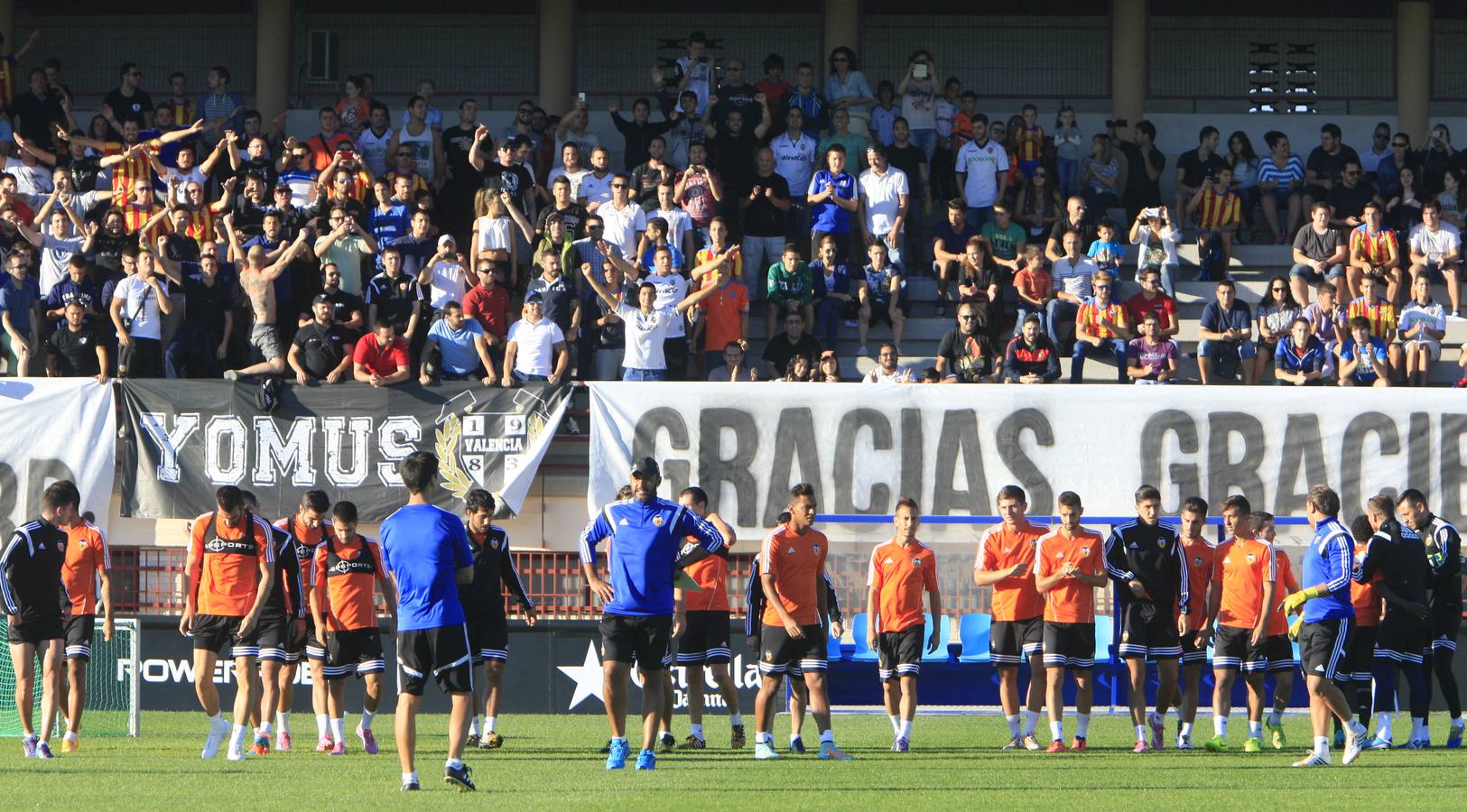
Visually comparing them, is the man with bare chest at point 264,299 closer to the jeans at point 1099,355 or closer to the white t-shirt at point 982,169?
Answer: the white t-shirt at point 982,169

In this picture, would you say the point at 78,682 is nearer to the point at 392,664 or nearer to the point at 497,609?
the point at 497,609

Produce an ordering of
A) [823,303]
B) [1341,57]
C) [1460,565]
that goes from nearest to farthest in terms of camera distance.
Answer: [1460,565] < [823,303] < [1341,57]

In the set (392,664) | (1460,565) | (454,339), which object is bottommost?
(392,664)

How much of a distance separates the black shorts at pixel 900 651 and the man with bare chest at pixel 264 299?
7.35 m

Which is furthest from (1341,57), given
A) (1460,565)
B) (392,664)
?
(392,664)

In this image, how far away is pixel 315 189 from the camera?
2033cm

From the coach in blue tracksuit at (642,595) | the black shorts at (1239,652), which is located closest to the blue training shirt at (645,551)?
the coach in blue tracksuit at (642,595)

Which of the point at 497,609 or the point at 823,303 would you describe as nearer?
the point at 497,609

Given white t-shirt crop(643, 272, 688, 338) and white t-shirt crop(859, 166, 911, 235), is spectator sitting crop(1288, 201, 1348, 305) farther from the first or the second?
white t-shirt crop(643, 272, 688, 338)

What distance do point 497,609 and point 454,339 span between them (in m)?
5.65

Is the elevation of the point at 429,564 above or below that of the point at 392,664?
above

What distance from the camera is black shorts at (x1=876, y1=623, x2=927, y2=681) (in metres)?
13.4

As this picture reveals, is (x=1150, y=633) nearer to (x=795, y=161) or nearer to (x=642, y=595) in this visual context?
(x=642, y=595)

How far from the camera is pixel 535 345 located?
18266mm
